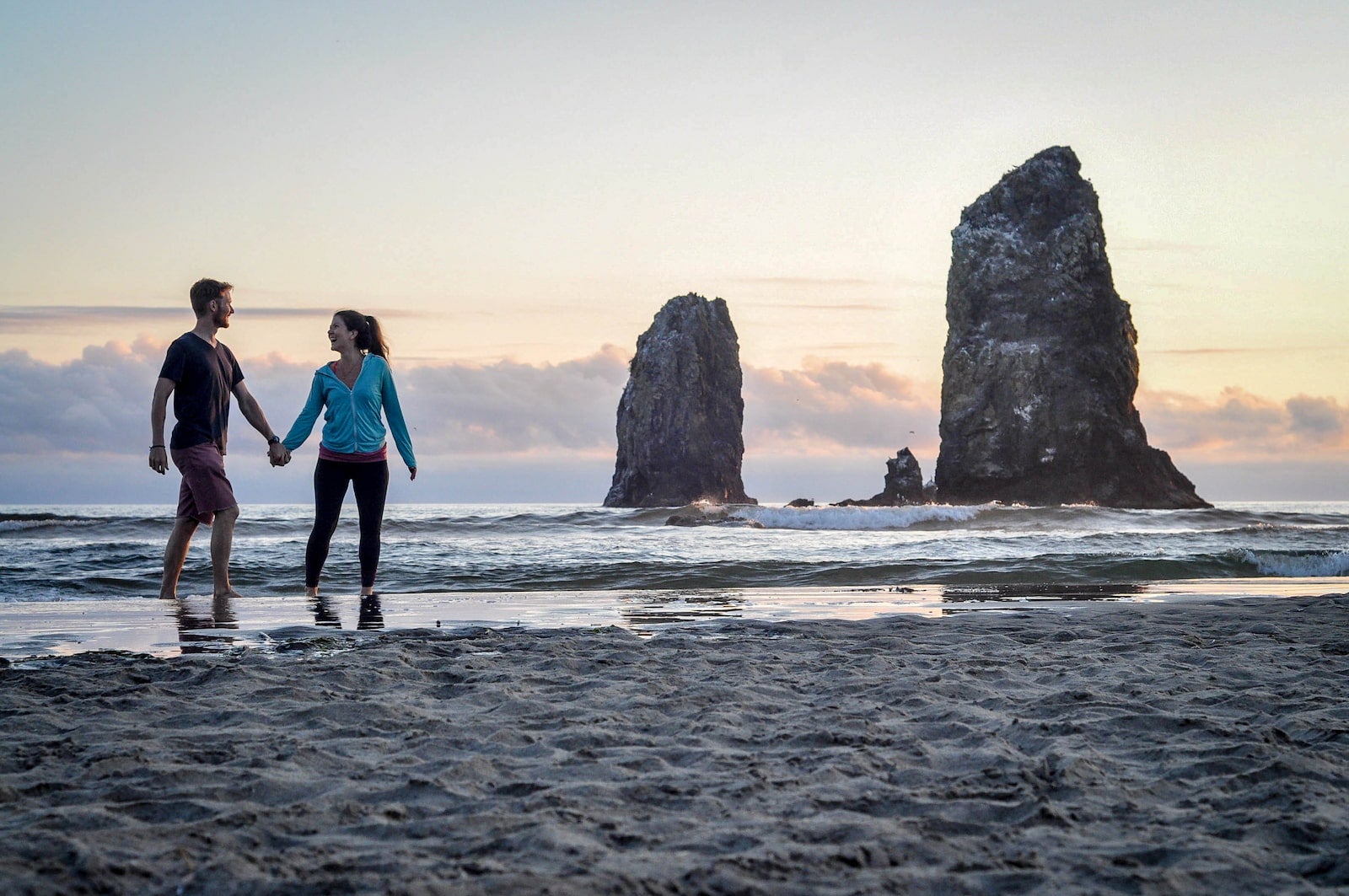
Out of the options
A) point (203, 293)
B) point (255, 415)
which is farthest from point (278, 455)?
point (203, 293)

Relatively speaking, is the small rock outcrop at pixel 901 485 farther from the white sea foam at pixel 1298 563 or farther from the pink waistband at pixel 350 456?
the pink waistband at pixel 350 456

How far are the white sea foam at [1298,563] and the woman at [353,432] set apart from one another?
29.2 ft

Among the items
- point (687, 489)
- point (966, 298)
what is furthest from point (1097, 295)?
point (687, 489)

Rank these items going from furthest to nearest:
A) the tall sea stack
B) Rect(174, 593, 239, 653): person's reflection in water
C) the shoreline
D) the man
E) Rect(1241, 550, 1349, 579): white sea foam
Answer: the tall sea stack, Rect(1241, 550, 1349, 579): white sea foam, the man, the shoreline, Rect(174, 593, 239, 653): person's reflection in water

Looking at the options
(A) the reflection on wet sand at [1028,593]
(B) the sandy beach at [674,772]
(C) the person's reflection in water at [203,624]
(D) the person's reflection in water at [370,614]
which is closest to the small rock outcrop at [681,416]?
(A) the reflection on wet sand at [1028,593]

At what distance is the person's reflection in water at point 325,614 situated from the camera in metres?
5.36

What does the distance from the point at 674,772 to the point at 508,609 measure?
3982 millimetres

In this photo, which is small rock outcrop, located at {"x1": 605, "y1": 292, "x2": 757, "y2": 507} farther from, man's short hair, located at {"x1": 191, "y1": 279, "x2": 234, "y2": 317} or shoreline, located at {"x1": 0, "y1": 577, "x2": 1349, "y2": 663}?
man's short hair, located at {"x1": 191, "y1": 279, "x2": 234, "y2": 317}

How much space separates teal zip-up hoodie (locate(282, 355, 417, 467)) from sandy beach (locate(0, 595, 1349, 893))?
3.03 meters

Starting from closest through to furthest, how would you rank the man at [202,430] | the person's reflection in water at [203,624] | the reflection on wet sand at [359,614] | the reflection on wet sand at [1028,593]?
1. the person's reflection in water at [203,624]
2. the reflection on wet sand at [359,614]
3. the man at [202,430]
4. the reflection on wet sand at [1028,593]

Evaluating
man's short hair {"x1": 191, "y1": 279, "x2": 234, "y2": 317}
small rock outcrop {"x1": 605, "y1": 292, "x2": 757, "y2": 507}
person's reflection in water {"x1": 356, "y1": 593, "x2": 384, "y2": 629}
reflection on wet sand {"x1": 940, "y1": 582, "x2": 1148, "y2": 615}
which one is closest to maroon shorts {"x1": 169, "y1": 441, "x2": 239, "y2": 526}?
man's short hair {"x1": 191, "y1": 279, "x2": 234, "y2": 317}

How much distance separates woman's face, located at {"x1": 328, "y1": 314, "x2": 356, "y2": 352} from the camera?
7.09 meters

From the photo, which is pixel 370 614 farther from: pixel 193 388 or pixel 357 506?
pixel 193 388

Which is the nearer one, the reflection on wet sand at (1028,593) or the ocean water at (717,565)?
the reflection on wet sand at (1028,593)
